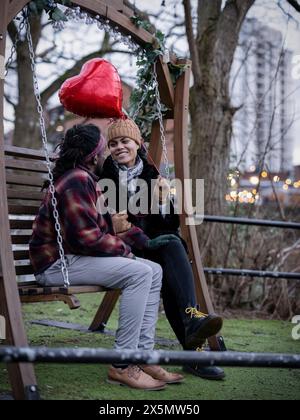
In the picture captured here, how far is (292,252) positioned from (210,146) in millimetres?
1440

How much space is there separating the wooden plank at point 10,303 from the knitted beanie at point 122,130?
41.2 inches

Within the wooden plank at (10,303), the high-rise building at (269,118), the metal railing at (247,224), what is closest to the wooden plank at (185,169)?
the metal railing at (247,224)

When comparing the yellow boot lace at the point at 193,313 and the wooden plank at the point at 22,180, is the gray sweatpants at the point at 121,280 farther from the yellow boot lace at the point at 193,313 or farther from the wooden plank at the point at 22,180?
the wooden plank at the point at 22,180

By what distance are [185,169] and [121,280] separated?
4.41 feet

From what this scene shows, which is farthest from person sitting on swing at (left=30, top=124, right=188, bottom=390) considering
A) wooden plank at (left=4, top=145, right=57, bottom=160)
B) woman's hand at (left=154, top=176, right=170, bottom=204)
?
woman's hand at (left=154, top=176, right=170, bottom=204)

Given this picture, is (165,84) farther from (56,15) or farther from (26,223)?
(26,223)

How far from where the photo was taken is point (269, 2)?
7.93 meters

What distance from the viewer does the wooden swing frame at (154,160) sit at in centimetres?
286

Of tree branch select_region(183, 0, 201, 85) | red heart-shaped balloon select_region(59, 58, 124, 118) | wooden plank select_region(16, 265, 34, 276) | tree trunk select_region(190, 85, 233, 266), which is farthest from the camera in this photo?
tree trunk select_region(190, 85, 233, 266)

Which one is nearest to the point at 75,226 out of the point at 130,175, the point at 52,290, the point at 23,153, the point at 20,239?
the point at 52,290

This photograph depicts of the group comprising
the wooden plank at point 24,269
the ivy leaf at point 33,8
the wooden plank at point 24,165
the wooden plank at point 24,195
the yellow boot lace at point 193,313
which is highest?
the ivy leaf at point 33,8

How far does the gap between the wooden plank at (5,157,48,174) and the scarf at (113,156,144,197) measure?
49 centimetres

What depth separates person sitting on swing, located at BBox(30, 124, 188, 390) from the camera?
10.6ft

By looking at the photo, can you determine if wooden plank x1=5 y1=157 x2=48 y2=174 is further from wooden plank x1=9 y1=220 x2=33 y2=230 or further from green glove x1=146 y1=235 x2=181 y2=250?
green glove x1=146 y1=235 x2=181 y2=250
